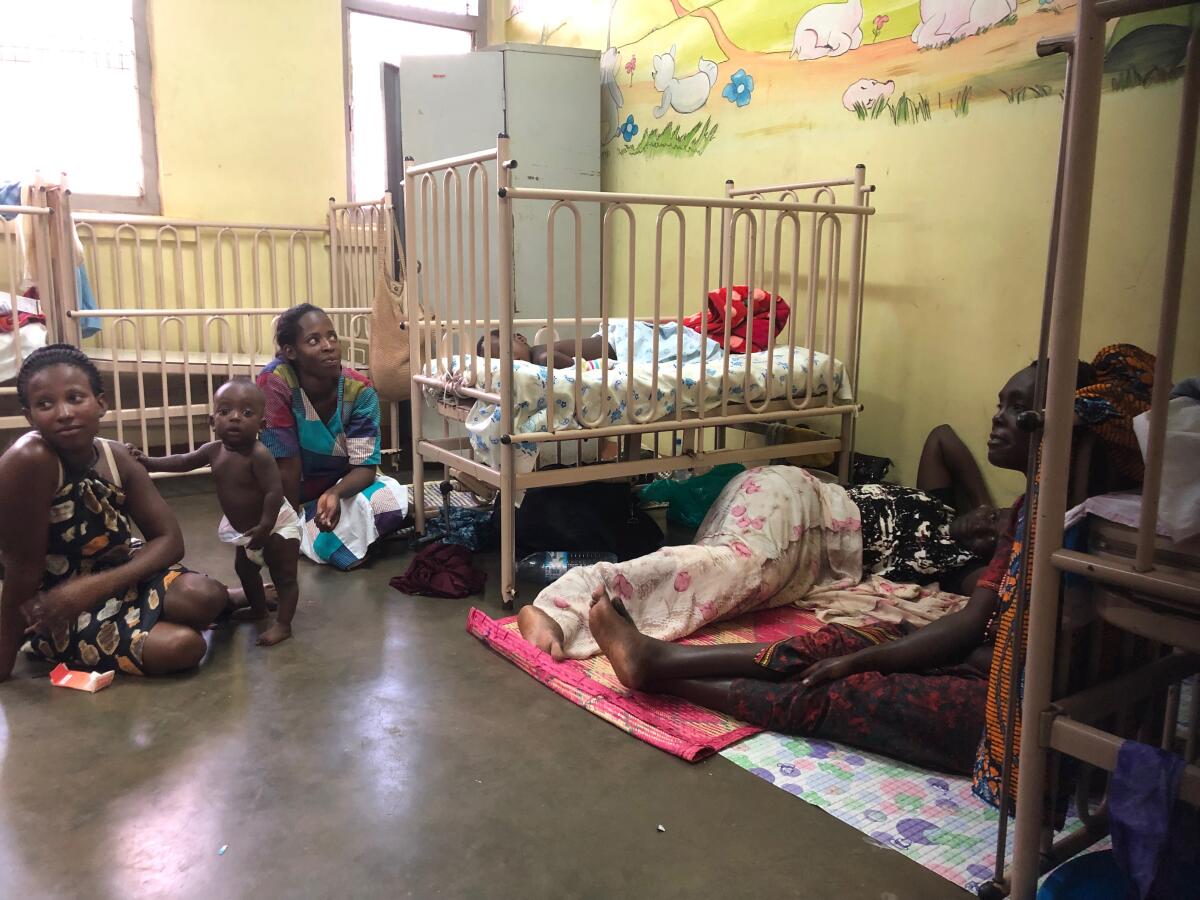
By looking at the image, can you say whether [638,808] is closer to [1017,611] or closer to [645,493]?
[1017,611]

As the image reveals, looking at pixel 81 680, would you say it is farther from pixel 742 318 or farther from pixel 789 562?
pixel 742 318

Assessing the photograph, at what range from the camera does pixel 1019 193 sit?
293 cm

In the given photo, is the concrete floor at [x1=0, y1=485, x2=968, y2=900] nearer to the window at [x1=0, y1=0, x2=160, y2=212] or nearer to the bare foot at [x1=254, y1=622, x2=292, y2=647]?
the bare foot at [x1=254, y1=622, x2=292, y2=647]

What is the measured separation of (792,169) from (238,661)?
2753mm

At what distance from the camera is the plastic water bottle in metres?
2.92

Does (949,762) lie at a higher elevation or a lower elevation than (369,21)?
lower

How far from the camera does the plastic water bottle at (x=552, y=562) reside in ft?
9.59

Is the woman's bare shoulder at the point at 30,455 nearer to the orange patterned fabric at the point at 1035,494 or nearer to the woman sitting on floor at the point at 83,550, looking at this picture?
the woman sitting on floor at the point at 83,550

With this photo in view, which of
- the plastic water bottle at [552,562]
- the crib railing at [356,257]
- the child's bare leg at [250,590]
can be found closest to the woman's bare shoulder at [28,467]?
the child's bare leg at [250,590]

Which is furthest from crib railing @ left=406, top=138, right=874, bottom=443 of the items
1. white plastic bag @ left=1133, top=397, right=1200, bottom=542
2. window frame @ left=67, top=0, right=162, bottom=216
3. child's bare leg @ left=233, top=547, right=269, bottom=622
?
window frame @ left=67, top=0, right=162, bottom=216

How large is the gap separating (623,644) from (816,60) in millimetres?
2556

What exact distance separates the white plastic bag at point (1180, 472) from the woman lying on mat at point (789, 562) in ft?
3.94

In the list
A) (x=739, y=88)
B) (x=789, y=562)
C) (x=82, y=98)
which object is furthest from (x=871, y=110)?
(x=82, y=98)

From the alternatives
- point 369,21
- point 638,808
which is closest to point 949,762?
point 638,808
